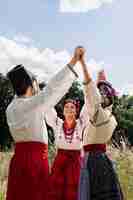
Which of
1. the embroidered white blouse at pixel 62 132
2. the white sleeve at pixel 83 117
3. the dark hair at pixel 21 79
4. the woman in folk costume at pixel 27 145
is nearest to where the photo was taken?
the woman in folk costume at pixel 27 145

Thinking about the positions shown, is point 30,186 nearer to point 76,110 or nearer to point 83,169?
point 83,169

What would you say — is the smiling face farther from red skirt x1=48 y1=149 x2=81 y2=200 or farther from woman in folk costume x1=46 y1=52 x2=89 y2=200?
red skirt x1=48 y1=149 x2=81 y2=200

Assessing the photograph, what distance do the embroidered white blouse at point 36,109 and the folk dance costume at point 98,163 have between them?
0.60 m

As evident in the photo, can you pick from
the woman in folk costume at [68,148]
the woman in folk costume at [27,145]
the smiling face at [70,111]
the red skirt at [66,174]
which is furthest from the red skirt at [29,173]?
the smiling face at [70,111]

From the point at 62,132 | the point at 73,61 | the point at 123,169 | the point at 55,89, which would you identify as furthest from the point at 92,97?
the point at 123,169

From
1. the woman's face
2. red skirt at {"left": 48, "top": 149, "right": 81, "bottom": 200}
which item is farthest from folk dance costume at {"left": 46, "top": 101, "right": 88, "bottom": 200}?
the woman's face

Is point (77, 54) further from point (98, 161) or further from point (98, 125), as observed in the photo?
point (98, 161)

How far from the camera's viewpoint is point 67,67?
176 inches

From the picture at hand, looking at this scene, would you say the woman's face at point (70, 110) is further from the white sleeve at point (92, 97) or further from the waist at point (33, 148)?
the waist at point (33, 148)

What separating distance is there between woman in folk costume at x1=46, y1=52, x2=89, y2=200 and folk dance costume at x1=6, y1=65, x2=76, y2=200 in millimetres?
806

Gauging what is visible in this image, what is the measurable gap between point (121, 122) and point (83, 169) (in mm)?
49107

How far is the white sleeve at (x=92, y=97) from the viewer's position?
489cm

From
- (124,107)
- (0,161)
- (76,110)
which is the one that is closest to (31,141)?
(76,110)

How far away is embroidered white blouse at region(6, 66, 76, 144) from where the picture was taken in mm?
4410
